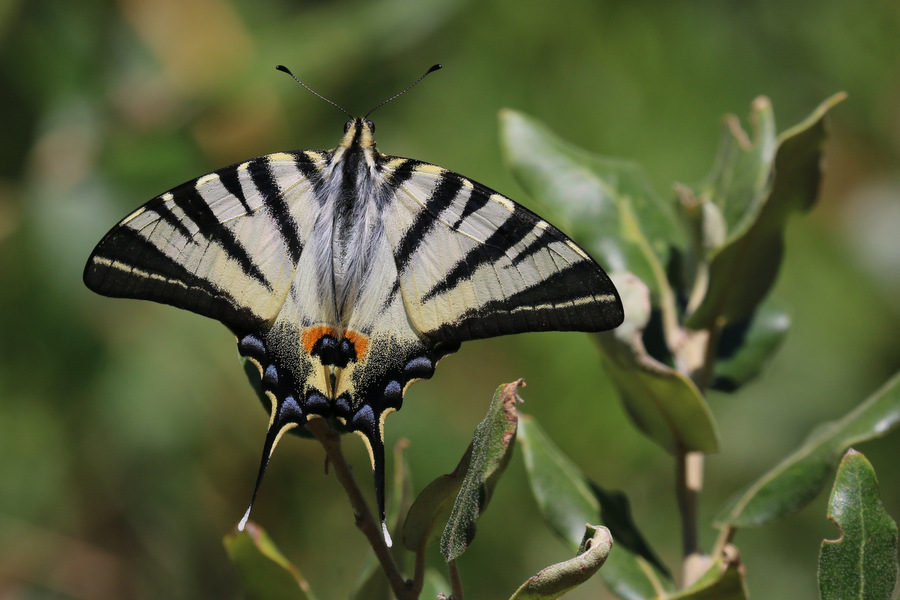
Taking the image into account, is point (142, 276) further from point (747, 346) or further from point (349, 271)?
point (747, 346)

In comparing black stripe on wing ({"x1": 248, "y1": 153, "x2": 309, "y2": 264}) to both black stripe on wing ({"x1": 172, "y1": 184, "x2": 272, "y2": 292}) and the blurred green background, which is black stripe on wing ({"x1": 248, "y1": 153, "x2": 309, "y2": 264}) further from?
the blurred green background

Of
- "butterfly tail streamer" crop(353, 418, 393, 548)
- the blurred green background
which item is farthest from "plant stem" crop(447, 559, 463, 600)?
the blurred green background

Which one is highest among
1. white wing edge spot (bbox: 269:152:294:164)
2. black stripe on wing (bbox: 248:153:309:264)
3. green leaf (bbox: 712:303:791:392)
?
white wing edge spot (bbox: 269:152:294:164)

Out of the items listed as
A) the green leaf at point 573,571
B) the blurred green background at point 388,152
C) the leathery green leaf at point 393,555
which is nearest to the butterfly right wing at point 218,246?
the leathery green leaf at point 393,555

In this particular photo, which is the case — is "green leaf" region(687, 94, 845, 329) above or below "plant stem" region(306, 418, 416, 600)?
above

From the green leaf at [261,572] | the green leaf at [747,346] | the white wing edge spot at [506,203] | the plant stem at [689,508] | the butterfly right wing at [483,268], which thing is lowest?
the plant stem at [689,508]

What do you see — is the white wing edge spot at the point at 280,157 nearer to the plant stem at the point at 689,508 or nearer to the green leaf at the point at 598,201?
the green leaf at the point at 598,201
